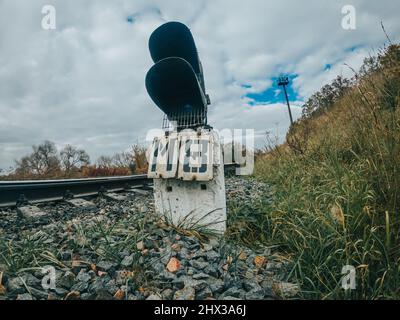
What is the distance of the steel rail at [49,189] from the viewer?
339 centimetres

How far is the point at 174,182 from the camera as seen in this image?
7.37ft

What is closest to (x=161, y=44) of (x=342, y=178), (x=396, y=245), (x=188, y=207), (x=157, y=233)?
(x=188, y=207)

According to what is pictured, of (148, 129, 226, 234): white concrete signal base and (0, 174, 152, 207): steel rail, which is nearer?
(148, 129, 226, 234): white concrete signal base

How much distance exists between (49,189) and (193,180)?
10.1 feet

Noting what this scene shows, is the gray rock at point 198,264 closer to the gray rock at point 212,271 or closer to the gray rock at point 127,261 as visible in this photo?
the gray rock at point 212,271

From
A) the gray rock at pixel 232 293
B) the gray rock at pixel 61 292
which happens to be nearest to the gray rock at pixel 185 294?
the gray rock at pixel 232 293

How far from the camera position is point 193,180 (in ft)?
6.70

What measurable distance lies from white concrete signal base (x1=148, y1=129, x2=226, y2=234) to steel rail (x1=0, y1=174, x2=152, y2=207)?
250 centimetres

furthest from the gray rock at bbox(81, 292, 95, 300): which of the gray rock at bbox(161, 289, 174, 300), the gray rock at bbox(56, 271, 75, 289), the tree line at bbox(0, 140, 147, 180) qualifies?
the tree line at bbox(0, 140, 147, 180)

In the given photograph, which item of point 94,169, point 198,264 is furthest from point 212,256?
point 94,169

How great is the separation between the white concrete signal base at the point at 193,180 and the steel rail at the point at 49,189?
2500 mm

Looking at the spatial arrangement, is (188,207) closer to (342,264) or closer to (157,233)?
(157,233)

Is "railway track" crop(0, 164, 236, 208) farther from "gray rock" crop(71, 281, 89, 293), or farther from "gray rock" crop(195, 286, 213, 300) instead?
"gray rock" crop(195, 286, 213, 300)

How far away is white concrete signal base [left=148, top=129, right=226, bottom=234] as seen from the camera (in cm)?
207
